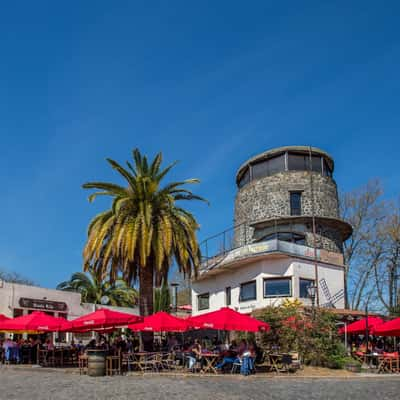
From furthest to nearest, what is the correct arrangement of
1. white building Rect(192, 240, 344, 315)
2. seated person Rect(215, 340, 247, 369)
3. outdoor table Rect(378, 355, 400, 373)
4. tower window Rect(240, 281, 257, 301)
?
1. tower window Rect(240, 281, 257, 301)
2. white building Rect(192, 240, 344, 315)
3. outdoor table Rect(378, 355, 400, 373)
4. seated person Rect(215, 340, 247, 369)

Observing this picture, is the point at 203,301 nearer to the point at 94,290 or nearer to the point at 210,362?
the point at 94,290

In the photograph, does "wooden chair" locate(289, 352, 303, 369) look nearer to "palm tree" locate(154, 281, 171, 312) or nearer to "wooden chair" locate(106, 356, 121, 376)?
"wooden chair" locate(106, 356, 121, 376)

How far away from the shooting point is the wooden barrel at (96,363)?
59.1 feet

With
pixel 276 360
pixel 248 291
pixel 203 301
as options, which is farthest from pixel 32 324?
pixel 203 301

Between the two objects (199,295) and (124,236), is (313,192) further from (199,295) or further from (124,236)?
(124,236)

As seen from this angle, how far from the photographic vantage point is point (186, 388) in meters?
14.6

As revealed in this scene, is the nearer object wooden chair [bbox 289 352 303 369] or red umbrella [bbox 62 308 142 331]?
red umbrella [bbox 62 308 142 331]

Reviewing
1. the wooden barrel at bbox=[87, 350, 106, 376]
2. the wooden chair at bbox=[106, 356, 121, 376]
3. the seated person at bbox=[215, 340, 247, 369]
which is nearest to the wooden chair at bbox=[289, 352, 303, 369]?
the seated person at bbox=[215, 340, 247, 369]

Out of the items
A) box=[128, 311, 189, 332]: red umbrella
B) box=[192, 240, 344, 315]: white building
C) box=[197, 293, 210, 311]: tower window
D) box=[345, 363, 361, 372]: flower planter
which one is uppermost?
box=[192, 240, 344, 315]: white building

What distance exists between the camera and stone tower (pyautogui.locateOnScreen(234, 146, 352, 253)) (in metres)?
39.2

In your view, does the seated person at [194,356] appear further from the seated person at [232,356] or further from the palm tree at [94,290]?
the palm tree at [94,290]

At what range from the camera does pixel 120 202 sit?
77.9ft

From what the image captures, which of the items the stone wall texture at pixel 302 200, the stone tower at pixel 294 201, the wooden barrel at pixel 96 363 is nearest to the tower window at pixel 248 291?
the stone tower at pixel 294 201

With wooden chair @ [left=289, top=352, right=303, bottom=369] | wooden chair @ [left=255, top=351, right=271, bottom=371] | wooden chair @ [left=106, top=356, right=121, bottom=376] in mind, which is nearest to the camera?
wooden chair @ [left=106, top=356, right=121, bottom=376]
